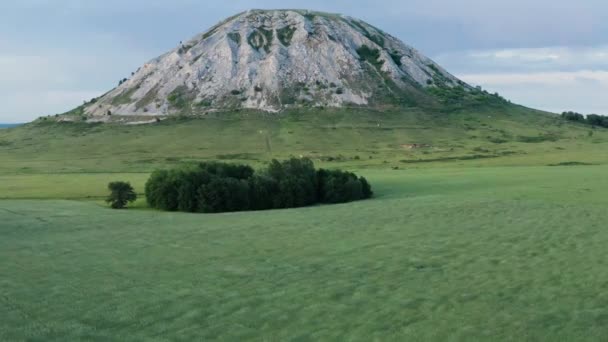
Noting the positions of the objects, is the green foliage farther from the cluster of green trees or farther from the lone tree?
the lone tree

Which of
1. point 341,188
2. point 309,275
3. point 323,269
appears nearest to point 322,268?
point 323,269

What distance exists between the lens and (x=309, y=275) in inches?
1182

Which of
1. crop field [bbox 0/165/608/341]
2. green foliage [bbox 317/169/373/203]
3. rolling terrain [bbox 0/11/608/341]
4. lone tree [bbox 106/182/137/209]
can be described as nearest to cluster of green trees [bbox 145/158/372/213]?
green foliage [bbox 317/169/373/203]

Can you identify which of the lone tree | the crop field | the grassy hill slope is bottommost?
the crop field

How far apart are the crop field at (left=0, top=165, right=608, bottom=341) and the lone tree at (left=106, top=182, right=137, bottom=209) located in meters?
14.3

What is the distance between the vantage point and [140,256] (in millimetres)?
35250

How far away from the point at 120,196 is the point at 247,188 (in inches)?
625

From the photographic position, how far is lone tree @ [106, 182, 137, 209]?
72.6 metres

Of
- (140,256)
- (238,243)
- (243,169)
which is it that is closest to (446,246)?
(238,243)

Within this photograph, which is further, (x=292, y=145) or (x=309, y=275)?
(x=292, y=145)

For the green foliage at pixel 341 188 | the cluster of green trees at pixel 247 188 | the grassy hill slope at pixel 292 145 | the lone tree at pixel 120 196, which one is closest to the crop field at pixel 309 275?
the cluster of green trees at pixel 247 188

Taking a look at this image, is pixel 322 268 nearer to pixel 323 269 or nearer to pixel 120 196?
pixel 323 269

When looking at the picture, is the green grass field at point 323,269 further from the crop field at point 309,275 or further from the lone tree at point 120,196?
the lone tree at point 120,196

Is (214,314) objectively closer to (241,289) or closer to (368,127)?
(241,289)
